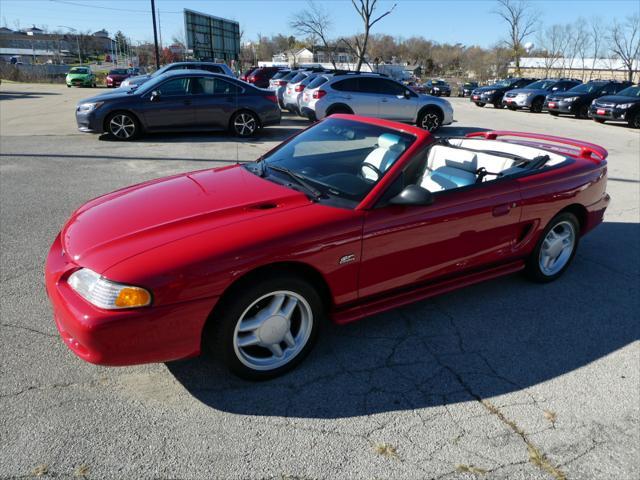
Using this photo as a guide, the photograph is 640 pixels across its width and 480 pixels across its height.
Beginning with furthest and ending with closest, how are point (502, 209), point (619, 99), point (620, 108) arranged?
point (619, 99) < point (620, 108) < point (502, 209)

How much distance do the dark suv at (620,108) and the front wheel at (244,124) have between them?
44.9ft

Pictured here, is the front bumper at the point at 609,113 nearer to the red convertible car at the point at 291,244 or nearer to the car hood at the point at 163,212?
the red convertible car at the point at 291,244

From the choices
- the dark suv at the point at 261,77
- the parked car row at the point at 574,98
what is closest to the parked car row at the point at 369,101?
the parked car row at the point at 574,98

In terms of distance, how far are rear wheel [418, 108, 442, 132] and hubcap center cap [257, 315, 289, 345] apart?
1206cm

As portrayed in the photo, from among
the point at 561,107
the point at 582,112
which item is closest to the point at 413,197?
the point at 561,107

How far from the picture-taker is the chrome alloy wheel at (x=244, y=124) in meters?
11.9

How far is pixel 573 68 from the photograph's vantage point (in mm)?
66750

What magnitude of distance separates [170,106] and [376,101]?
5488 millimetres

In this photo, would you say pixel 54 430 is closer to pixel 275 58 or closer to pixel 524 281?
pixel 524 281

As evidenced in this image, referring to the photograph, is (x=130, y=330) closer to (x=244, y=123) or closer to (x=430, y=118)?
(x=244, y=123)

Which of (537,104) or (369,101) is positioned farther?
(537,104)

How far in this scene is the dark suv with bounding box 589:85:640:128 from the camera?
1777 cm

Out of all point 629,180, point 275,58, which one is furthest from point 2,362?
point 275,58

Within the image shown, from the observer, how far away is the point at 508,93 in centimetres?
2403
